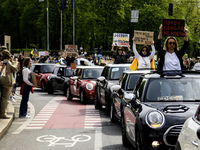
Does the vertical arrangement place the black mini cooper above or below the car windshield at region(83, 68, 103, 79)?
above

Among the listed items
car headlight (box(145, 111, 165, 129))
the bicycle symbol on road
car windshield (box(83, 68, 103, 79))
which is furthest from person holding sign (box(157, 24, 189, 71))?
car windshield (box(83, 68, 103, 79))

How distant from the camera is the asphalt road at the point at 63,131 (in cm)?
955

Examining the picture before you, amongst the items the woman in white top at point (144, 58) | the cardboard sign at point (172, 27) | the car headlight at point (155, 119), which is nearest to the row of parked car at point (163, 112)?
the car headlight at point (155, 119)

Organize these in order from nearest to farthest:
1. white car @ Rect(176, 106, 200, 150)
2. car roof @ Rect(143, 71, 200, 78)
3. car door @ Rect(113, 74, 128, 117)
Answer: white car @ Rect(176, 106, 200, 150)
car roof @ Rect(143, 71, 200, 78)
car door @ Rect(113, 74, 128, 117)

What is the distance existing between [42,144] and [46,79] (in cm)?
1748

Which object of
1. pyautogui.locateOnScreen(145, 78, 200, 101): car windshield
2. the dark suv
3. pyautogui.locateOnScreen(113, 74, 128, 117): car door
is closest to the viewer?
pyautogui.locateOnScreen(145, 78, 200, 101): car windshield

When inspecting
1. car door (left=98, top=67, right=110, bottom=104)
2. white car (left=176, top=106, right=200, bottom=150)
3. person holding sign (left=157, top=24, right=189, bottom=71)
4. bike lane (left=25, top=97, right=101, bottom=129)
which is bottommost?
bike lane (left=25, top=97, right=101, bottom=129)

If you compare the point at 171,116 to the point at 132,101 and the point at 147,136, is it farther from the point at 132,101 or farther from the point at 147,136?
the point at 132,101

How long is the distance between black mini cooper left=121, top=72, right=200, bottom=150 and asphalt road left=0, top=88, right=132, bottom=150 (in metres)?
1.03

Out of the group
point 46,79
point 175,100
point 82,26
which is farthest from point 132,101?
point 82,26

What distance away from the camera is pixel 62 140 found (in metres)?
10.2

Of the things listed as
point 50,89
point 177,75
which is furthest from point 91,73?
point 177,75

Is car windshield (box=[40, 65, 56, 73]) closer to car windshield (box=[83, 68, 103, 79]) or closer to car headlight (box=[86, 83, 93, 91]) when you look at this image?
car windshield (box=[83, 68, 103, 79])

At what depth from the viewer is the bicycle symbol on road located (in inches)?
388
